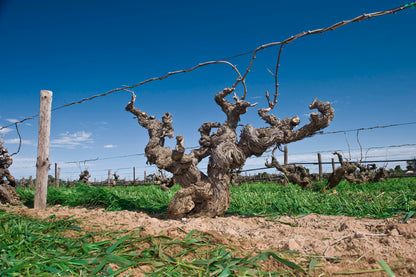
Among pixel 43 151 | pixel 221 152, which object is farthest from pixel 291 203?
pixel 43 151

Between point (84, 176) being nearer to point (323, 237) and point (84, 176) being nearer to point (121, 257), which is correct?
point (121, 257)

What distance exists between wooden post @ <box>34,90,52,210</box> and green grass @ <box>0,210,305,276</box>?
323 cm

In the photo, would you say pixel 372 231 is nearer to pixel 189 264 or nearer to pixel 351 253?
pixel 351 253

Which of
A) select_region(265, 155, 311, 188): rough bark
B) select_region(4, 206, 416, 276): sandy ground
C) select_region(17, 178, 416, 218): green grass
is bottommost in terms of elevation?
select_region(4, 206, 416, 276): sandy ground

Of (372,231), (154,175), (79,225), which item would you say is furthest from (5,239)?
(154,175)

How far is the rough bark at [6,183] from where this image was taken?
7.34 m

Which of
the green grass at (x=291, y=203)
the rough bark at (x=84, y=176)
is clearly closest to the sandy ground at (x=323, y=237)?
the green grass at (x=291, y=203)

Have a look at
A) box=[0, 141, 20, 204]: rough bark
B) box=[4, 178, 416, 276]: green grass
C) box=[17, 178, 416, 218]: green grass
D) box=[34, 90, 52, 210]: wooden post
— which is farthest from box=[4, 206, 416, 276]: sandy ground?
box=[0, 141, 20, 204]: rough bark

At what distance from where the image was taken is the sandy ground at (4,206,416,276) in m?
2.35

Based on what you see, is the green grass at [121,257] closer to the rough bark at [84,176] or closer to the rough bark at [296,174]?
the rough bark at [296,174]

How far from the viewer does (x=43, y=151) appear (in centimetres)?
634

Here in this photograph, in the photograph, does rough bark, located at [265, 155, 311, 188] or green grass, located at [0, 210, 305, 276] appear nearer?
green grass, located at [0, 210, 305, 276]

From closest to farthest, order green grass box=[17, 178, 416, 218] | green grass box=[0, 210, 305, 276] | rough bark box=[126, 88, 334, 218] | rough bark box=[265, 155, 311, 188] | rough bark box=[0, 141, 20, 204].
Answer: green grass box=[0, 210, 305, 276], green grass box=[17, 178, 416, 218], rough bark box=[126, 88, 334, 218], rough bark box=[0, 141, 20, 204], rough bark box=[265, 155, 311, 188]

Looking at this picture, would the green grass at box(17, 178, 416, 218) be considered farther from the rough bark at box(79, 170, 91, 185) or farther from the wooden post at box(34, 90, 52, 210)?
the rough bark at box(79, 170, 91, 185)
